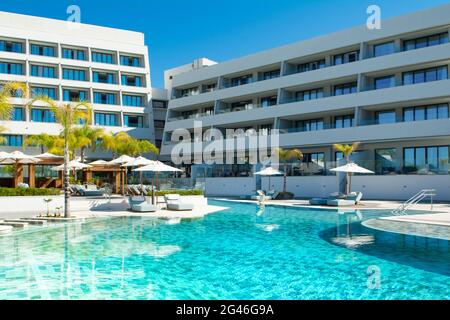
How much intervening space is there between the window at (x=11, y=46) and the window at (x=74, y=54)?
5.32m

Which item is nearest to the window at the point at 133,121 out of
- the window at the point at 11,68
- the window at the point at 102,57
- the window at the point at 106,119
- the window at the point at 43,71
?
the window at the point at 106,119

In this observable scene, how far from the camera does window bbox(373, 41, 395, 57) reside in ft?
123

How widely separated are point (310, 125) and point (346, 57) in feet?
24.9

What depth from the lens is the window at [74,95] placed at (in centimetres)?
5362

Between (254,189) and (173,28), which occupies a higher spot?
(173,28)

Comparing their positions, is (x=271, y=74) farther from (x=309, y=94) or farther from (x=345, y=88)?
(x=345, y=88)

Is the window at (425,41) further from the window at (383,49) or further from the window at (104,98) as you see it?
the window at (104,98)

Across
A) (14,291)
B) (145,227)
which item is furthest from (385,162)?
(14,291)

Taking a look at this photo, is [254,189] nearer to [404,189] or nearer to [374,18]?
[404,189]

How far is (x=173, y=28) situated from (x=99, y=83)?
26274mm

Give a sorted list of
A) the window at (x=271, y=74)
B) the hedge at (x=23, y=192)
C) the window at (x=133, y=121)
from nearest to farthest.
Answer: the hedge at (x=23, y=192), the window at (x=271, y=74), the window at (x=133, y=121)

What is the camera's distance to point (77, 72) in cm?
5503

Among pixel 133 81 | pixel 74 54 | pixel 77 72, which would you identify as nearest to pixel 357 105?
pixel 133 81

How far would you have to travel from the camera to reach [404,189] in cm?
3344
